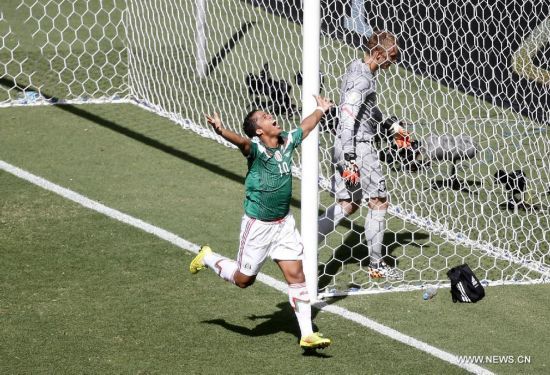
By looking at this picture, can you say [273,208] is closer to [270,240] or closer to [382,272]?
[270,240]

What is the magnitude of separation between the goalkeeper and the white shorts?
111 cm

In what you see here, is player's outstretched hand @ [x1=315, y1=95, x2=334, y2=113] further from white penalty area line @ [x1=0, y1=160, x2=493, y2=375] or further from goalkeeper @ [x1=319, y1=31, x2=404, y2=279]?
white penalty area line @ [x1=0, y1=160, x2=493, y2=375]

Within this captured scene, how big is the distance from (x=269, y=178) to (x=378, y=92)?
592 centimetres

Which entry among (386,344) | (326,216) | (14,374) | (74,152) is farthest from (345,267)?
(74,152)

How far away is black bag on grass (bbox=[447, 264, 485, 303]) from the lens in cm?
834

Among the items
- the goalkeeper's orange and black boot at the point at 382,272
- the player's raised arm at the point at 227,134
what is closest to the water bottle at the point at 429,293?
the goalkeeper's orange and black boot at the point at 382,272

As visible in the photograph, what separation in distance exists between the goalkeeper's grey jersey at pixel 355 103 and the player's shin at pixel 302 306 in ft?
5.20

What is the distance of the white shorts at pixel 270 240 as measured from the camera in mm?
7316

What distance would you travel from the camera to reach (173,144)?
12.4 metres

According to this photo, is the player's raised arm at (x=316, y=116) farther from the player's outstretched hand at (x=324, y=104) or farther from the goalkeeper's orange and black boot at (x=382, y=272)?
the goalkeeper's orange and black boot at (x=382, y=272)

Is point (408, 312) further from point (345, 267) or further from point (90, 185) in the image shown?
point (90, 185)

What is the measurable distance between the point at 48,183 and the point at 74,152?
1.09m

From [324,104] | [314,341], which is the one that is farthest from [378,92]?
[314,341]

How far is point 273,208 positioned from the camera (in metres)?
7.30
